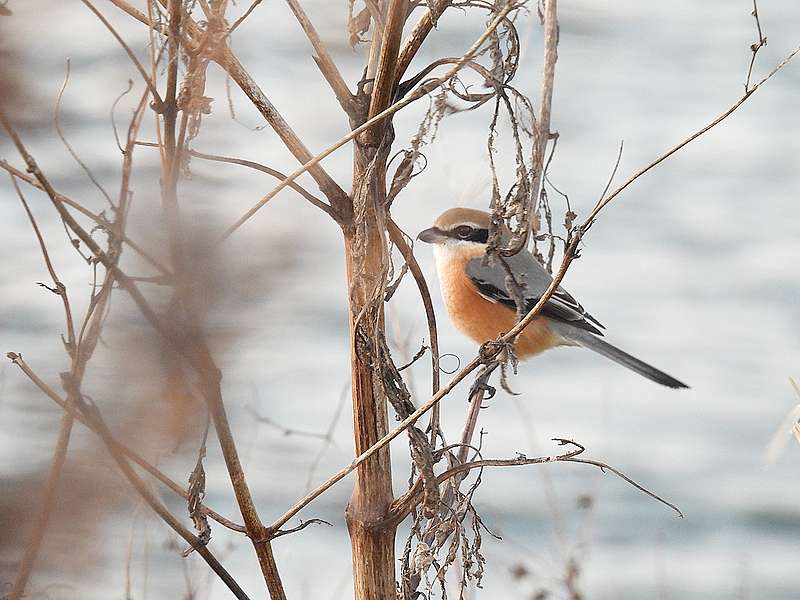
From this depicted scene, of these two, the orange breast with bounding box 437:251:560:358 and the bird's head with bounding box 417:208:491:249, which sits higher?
the bird's head with bounding box 417:208:491:249

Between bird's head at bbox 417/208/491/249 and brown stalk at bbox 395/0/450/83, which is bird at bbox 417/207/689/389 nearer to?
bird's head at bbox 417/208/491/249

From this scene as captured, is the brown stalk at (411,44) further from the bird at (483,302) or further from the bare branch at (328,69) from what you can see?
the bird at (483,302)

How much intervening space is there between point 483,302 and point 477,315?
0.06 metres

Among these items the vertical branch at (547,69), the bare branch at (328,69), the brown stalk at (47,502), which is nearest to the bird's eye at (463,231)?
the vertical branch at (547,69)

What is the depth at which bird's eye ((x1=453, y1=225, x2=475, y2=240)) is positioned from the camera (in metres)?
4.51

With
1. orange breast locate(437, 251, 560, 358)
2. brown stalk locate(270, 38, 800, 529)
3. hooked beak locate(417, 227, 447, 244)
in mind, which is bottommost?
brown stalk locate(270, 38, 800, 529)

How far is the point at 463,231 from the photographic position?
14.9 feet

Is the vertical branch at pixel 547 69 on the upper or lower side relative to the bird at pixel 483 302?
lower

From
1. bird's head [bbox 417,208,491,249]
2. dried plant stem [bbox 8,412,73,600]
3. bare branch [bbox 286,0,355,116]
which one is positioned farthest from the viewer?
bird's head [bbox 417,208,491,249]

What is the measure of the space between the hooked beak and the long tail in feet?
2.01

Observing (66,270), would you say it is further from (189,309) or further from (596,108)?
(596,108)

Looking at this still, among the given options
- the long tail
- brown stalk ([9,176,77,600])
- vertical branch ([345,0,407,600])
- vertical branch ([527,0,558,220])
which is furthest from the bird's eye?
brown stalk ([9,176,77,600])

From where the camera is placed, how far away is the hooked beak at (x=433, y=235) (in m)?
4.59

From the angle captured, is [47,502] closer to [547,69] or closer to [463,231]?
[547,69]
